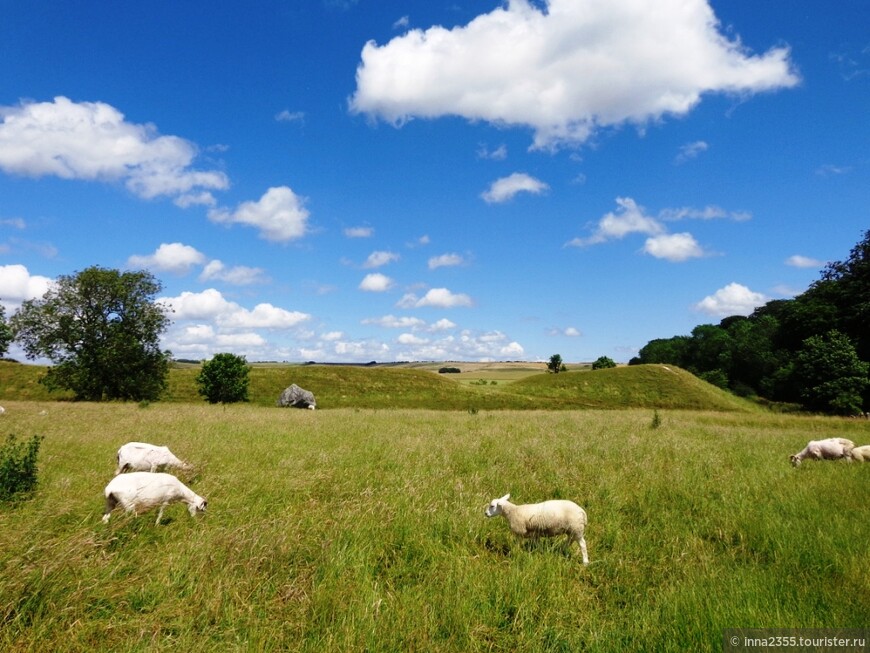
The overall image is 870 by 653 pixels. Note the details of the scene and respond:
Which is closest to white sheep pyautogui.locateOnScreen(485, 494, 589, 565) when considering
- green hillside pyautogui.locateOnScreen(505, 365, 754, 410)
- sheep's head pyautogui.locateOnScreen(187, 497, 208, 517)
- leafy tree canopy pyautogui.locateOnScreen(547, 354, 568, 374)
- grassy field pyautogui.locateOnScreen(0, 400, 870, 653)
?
grassy field pyautogui.locateOnScreen(0, 400, 870, 653)

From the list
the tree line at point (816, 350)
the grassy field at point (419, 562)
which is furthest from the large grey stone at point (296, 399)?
the tree line at point (816, 350)

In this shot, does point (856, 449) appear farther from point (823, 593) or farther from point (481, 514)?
point (481, 514)

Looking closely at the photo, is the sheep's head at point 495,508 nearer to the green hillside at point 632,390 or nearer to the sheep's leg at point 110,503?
the sheep's leg at point 110,503

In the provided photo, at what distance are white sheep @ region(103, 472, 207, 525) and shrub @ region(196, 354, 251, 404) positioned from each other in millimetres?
47640

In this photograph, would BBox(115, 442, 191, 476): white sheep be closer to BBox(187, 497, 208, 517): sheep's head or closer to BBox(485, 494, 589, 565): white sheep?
BBox(187, 497, 208, 517): sheep's head

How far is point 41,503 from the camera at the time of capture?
6742 millimetres

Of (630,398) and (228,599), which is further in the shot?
(630,398)

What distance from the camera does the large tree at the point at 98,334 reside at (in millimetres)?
42188

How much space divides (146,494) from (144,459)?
3713mm

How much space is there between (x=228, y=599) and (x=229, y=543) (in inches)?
37.7

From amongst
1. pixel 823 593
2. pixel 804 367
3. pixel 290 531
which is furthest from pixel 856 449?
pixel 804 367

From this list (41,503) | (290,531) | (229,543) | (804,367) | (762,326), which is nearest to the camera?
(229,543)

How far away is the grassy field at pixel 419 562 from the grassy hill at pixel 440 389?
47425 millimetres

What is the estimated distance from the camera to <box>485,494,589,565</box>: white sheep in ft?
19.7
